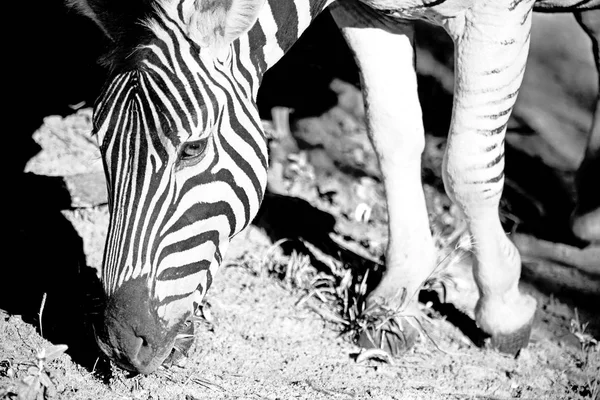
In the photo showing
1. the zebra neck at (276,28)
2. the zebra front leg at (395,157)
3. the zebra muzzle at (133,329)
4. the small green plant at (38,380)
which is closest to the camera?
the zebra muzzle at (133,329)

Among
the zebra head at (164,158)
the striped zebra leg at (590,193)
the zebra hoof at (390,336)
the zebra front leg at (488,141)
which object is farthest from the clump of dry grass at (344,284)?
the zebra head at (164,158)

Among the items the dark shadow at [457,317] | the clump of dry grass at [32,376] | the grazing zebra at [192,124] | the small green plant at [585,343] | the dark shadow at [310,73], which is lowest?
the small green plant at [585,343]

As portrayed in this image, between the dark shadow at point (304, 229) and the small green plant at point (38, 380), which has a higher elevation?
the small green plant at point (38, 380)

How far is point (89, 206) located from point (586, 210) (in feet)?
10.3

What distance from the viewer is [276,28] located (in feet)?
9.12

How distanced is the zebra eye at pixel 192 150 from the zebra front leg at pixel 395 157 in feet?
4.06

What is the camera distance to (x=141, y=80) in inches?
92.7

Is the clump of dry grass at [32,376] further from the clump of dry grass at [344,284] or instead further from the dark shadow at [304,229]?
the dark shadow at [304,229]

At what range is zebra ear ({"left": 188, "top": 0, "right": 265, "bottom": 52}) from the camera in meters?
2.39

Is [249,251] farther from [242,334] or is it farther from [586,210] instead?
[586,210]

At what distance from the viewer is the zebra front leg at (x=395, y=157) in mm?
3357

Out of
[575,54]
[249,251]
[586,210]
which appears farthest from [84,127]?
[575,54]

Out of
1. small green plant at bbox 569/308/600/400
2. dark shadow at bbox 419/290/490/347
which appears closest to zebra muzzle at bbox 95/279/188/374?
dark shadow at bbox 419/290/490/347

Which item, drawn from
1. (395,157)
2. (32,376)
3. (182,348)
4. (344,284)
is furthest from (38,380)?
→ (395,157)
